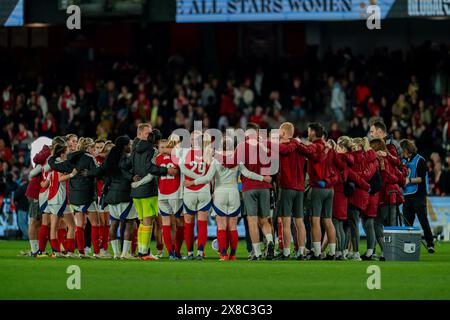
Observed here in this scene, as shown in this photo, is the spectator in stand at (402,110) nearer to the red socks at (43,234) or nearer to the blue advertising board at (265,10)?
the blue advertising board at (265,10)

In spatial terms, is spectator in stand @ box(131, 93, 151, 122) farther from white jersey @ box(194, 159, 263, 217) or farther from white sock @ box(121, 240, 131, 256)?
white jersey @ box(194, 159, 263, 217)

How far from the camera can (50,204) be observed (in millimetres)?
22953

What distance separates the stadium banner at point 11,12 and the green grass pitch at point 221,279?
13.9 m

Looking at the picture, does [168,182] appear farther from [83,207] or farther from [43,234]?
[43,234]

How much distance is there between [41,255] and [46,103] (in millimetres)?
16276

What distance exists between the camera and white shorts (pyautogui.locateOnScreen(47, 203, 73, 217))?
22.9 m

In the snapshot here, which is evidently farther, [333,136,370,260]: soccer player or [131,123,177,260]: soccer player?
[333,136,370,260]: soccer player

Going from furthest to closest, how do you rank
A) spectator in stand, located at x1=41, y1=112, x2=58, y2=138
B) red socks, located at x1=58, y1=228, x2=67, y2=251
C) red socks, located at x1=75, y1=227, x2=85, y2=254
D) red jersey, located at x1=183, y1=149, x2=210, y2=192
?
1. spectator in stand, located at x1=41, y1=112, x2=58, y2=138
2. red socks, located at x1=58, y1=228, x2=67, y2=251
3. red socks, located at x1=75, y1=227, x2=85, y2=254
4. red jersey, located at x1=183, y1=149, x2=210, y2=192

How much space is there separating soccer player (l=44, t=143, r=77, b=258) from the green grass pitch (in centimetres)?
122

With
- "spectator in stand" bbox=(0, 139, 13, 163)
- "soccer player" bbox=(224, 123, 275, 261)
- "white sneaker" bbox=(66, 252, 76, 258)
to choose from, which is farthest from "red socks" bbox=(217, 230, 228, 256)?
"spectator in stand" bbox=(0, 139, 13, 163)

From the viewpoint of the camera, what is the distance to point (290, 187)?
71.1 feet

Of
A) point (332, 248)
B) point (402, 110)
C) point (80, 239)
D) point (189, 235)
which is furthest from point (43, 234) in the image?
point (402, 110)

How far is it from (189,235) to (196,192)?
2.57ft

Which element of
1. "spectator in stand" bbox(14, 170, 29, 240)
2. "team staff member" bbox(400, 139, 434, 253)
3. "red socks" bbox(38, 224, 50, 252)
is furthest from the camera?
"spectator in stand" bbox(14, 170, 29, 240)
